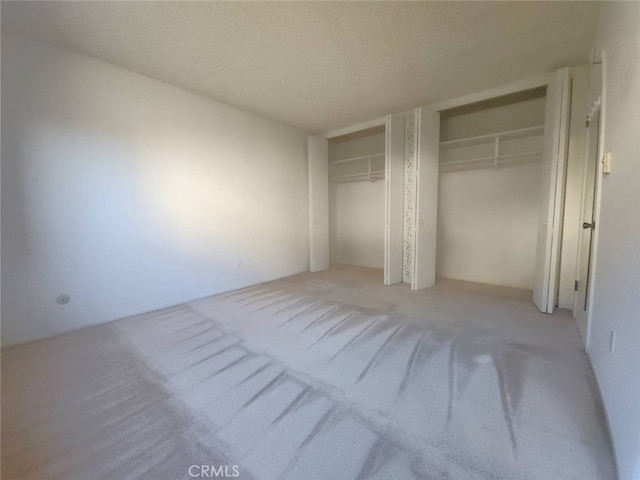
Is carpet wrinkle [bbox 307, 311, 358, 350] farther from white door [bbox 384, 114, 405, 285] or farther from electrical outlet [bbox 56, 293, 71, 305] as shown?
electrical outlet [bbox 56, 293, 71, 305]

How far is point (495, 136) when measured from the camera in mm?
3334

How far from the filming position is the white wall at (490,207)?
3406mm

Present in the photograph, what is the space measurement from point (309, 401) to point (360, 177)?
13.8ft

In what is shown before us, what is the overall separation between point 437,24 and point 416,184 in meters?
1.89

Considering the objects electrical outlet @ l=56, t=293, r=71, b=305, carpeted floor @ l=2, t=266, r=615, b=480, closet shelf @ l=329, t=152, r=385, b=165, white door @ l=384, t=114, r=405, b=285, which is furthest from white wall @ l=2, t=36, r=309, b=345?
white door @ l=384, t=114, r=405, b=285

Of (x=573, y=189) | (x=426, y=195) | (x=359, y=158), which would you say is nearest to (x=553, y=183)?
(x=573, y=189)

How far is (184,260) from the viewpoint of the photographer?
3.17 meters

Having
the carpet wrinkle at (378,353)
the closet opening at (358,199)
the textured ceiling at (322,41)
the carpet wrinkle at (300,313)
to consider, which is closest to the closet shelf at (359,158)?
the closet opening at (358,199)

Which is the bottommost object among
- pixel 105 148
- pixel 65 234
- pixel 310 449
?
pixel 310 449

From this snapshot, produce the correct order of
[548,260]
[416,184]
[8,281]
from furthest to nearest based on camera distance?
1. [416,184]
2. [548,260]
3. [8,281]

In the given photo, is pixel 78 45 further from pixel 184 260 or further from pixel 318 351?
pixel 318 351

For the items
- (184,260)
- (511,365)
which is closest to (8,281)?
(184,260)

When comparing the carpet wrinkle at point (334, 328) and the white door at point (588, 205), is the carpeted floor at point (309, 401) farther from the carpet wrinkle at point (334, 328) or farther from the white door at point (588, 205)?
the white door at point (588, 205)
